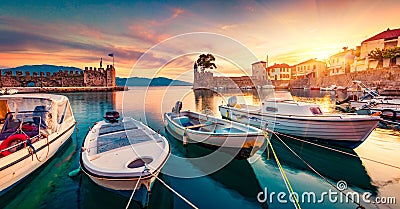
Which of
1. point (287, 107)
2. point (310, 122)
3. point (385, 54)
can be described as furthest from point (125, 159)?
point (385, 54)

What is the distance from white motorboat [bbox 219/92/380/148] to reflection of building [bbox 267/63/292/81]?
275 ft

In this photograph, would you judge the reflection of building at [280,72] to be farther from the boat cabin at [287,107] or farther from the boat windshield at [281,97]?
the boat cabin at [287,107]

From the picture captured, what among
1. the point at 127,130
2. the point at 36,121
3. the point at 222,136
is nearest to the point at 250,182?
the point at 222,136

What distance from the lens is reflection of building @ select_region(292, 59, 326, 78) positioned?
76438 mm

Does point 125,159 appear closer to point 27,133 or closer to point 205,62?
point 27,133

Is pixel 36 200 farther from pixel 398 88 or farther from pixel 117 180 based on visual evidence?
pixel 398 88

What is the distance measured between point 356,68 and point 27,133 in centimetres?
7701

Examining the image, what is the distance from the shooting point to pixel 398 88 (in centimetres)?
4050

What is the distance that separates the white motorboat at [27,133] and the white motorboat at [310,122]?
1088 centimetres

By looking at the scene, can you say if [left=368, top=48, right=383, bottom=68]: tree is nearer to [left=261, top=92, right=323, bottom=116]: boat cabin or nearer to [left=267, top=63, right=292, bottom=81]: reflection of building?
[left=267, top=63, right=292, bottom=81]: reflection of building

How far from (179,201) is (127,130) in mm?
4253

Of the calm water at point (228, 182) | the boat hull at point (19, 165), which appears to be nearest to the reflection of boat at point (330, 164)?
the calm water at point (228, 182)

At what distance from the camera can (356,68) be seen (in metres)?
59.1

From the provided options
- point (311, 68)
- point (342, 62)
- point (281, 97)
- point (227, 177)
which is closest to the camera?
point (227, 177)
